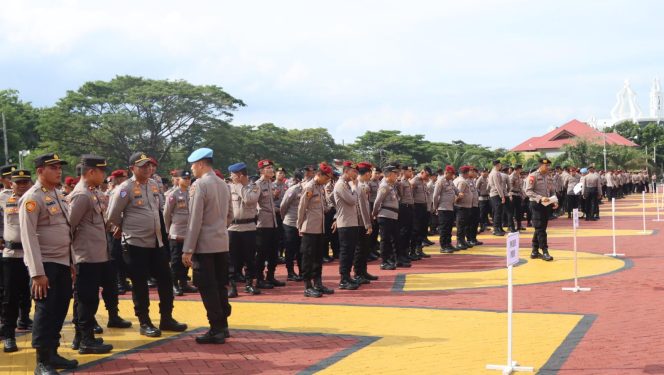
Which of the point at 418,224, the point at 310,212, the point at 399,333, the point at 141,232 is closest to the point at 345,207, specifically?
the point at 310,212

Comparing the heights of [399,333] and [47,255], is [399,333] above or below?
below

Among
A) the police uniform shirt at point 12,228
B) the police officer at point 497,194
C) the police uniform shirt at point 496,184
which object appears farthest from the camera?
the police officer at point 497,194

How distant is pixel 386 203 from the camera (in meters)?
13.3

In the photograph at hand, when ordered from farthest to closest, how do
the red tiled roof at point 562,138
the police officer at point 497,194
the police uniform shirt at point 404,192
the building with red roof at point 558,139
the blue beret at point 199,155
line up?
1. the red tiled roof at point 562,138
2. the building with red roof at point 558,139
3. the police officer at point 497,194
4. the police uniform shirt at point 404,192
5. the blue beret at point 199,155

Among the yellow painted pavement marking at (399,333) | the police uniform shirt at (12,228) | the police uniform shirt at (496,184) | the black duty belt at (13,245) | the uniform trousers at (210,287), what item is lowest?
the yellow painted pavement marking at (399,333)

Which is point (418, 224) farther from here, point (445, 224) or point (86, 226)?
point (86, 226)

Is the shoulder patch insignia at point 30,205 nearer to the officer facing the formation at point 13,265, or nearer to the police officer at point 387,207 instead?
the officer facing the formation at point 13,265

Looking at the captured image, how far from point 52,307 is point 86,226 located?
117 cm

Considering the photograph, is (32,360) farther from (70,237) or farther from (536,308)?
(536,308)

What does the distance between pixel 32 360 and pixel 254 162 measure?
5401 cm

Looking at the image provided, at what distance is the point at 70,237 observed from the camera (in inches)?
270

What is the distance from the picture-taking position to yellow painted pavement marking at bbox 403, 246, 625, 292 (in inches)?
455

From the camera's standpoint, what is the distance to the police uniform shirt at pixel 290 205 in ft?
40.4

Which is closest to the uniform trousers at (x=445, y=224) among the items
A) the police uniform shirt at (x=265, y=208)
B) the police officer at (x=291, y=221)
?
the police officer at (x=291, y=221)
